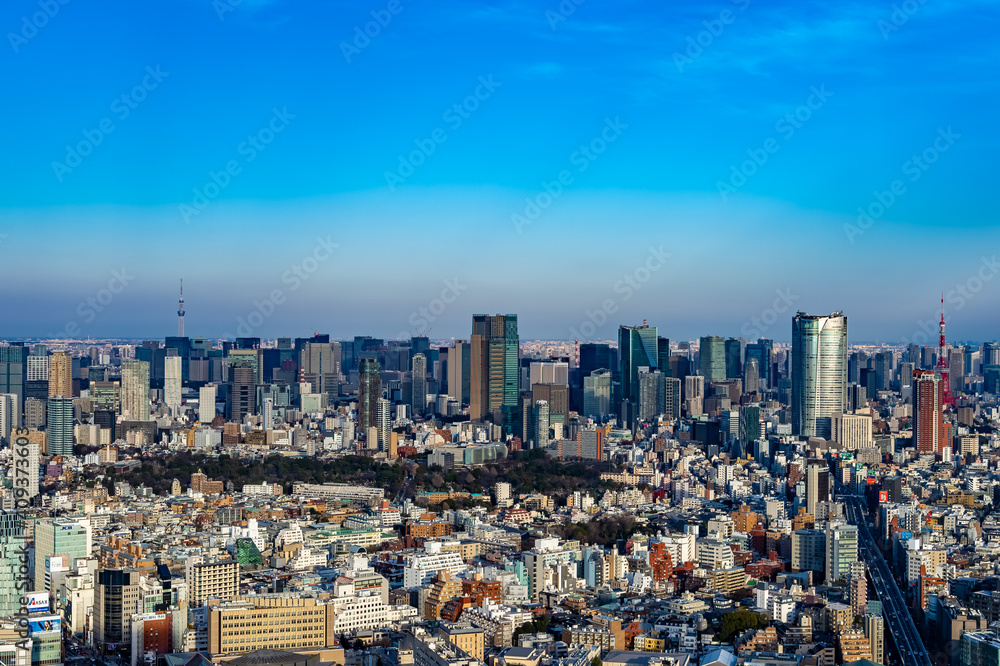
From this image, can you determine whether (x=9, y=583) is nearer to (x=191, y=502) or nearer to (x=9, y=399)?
(x=191, y=502)

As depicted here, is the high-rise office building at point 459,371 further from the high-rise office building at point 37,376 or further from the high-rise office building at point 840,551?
the high-rise office building at point 840,551

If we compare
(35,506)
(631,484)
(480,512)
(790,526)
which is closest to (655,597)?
(790,526)

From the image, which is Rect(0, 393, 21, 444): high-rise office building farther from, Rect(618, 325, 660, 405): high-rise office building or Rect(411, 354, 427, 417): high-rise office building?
Rect(618, 325, 660, 405): high-rise office building

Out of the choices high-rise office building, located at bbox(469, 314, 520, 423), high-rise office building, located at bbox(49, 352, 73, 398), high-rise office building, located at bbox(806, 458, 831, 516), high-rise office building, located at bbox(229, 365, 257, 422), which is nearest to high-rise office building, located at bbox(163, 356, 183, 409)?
high-rise office building, located at bbox(229, 365, 257, 422)

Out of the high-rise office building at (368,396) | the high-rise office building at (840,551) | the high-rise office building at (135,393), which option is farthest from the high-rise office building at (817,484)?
the high-rise office building at (135,393)

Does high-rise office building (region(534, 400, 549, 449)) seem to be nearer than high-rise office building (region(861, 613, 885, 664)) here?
No

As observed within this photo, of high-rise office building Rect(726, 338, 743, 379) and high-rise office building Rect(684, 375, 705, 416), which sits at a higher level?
high-rise office building Rect(726, 338, 743, 379)
